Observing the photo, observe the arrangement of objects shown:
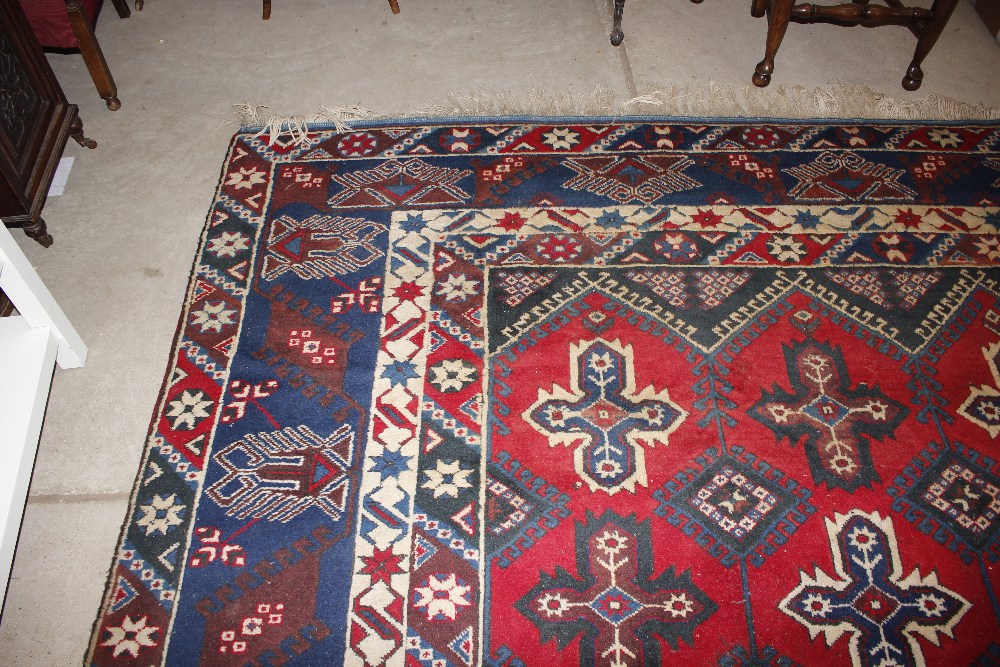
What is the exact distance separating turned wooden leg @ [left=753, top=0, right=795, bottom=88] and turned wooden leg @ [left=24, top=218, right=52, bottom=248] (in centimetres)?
240

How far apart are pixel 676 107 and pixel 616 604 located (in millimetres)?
1774

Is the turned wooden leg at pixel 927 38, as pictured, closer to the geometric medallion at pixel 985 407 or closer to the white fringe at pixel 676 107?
the white fringe at pixel 676 107

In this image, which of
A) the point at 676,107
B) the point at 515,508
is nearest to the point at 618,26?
the point at 676,107

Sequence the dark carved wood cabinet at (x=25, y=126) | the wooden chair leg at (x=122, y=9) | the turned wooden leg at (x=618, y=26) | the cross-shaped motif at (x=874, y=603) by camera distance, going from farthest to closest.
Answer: the wooden chair leg at (x=122, y=9)
the turned wooden leg at (x=618, y=26)
the dark carved wood cabinet at (x=25, y=126)
the cross-shaped motif at (x=874, y=603)

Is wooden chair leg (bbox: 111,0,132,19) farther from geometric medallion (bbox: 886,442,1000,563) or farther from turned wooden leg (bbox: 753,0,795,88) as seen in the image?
geometric medallion (bbox: 886,442,1000,563)

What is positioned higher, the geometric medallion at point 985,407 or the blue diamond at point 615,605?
the geometric medallion at point 985,407

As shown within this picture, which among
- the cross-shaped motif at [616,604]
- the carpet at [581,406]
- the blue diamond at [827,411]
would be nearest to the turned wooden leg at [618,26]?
the carpet at [581,406]

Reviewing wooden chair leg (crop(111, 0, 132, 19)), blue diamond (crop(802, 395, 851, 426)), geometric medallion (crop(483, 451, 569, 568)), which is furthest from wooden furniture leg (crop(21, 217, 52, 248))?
blue diamond (crop(802, 395, 851, 426))

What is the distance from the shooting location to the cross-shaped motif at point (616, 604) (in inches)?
65.1

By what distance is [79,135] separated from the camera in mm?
2545

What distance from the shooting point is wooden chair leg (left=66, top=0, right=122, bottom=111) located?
2.46 metres

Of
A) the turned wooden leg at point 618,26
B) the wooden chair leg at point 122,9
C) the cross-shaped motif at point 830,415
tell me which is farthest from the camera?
the wooden chair leg at point 122,9

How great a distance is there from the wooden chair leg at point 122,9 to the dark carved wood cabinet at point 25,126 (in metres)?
0.81

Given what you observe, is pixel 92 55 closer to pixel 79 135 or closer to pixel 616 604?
pixel 79 135
